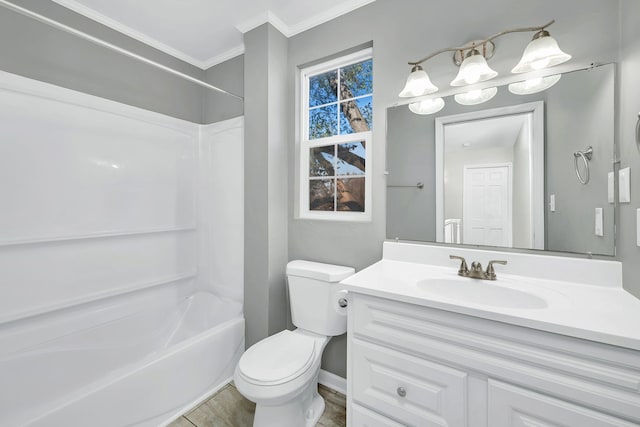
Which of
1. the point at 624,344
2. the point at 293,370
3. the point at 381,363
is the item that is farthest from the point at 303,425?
the point at 624,344

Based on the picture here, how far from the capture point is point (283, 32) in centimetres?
191

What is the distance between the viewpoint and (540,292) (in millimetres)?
1034

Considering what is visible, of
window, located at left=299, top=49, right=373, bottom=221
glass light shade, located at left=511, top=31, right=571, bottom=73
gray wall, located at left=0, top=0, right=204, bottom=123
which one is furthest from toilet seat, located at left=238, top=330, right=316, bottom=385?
gray wall, located at left=0, top=0, right=204, bottom=123

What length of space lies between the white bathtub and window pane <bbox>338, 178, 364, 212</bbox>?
1112 millimetres

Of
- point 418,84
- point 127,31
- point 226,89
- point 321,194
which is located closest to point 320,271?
point 321,194

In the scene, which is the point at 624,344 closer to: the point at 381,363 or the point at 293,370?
the point at 381,363

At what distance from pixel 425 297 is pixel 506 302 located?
1.52 ft

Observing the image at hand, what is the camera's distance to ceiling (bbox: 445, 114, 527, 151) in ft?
4.08

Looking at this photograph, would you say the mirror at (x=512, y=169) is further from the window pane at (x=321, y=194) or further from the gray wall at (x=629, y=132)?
the window pane at (x=321, y=194)

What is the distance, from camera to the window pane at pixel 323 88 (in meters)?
1.89

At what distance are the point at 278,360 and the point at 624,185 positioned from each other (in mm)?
1663

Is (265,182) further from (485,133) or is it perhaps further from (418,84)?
(485,133)

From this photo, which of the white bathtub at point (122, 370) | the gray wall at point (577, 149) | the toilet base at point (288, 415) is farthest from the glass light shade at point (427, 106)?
the white bathtub at point (122, 370)

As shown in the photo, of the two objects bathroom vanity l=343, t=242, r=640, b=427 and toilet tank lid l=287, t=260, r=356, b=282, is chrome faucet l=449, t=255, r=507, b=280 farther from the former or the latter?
toilet tank lid l=287, t=260, r=356, b=282
